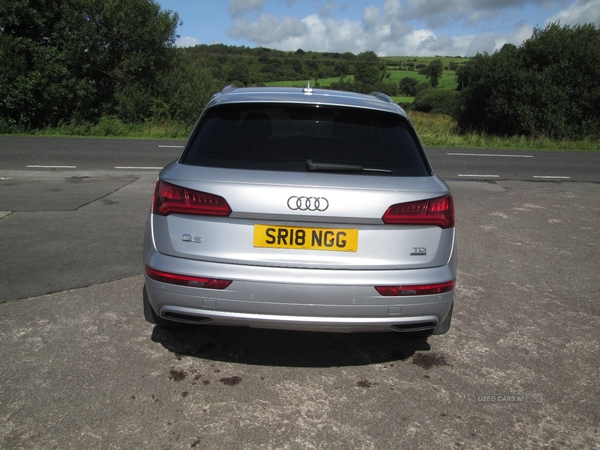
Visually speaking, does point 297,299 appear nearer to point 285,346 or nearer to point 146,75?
point 285,346

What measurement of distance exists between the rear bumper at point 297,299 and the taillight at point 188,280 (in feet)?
0.08

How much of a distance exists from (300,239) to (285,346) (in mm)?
1126

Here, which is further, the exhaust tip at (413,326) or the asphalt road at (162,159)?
the asphalt road at (162,159)

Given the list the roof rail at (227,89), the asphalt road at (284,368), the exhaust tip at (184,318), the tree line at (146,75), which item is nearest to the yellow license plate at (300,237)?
the exhaust tip at (184,318)

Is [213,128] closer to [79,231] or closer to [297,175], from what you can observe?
[297,175]

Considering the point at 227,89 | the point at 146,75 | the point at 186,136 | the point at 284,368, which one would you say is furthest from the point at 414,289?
the point at 146,75

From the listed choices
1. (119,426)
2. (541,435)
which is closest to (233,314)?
(119,426)

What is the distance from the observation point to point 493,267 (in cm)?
580

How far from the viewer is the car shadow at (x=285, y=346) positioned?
3604 mm

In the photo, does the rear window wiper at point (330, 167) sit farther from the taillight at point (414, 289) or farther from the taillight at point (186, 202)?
the taillight at point (414, 289)

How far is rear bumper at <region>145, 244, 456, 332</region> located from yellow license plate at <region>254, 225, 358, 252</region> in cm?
14

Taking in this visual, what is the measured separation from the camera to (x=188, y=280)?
305 cm

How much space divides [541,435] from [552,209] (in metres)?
6.98

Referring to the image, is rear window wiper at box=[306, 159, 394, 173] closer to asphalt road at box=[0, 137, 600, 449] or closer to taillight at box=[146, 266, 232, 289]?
taillight at box=[146, 266, 232, 289]
